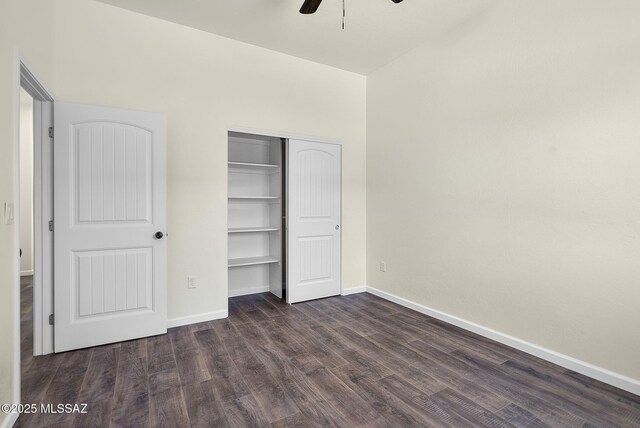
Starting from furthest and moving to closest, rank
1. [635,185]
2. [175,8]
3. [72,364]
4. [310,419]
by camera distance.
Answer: [175,8] < [72,364] < [635,185] < [310,419]

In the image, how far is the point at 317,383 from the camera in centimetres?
220

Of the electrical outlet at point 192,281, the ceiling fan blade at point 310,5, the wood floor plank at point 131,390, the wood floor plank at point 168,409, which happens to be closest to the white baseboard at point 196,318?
the electrical outlet at point 192,281

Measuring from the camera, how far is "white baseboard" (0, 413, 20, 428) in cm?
167

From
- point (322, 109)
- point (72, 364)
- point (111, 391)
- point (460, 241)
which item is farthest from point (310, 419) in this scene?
point (322, 109)

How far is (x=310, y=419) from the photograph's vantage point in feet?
6.00

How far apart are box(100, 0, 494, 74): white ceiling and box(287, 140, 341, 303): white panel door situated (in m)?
1.16

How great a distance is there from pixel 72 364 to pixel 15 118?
1824mm

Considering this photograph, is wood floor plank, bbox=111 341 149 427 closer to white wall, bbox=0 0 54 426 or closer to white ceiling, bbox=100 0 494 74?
white wall, bbox=0 0 54 426

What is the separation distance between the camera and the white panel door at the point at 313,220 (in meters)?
3.94

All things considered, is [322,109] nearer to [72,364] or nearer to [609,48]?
[609,48]

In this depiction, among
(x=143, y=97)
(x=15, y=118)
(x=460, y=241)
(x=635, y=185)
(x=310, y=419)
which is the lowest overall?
(x=310, y=419)

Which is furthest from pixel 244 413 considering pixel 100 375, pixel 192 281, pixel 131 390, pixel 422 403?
pixel 192 281

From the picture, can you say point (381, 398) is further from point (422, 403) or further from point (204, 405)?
point (204, 405)

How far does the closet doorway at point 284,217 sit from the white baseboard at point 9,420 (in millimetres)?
2221
